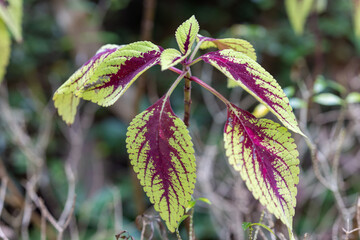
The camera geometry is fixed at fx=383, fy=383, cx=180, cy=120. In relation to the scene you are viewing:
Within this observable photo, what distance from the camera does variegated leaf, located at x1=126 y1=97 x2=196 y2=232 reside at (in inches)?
12.1

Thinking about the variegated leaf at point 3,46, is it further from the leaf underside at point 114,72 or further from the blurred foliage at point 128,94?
the blurred foliage at point 128,94

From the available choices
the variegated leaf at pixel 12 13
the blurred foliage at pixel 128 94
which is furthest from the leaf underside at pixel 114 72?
the blurred foliage at pixel 128 94

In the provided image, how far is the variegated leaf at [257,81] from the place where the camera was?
29 centimetres

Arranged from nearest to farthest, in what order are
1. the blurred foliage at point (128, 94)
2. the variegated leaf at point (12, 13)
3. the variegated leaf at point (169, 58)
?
the variegated leaf at point (169, 58) → the variegated leaf at point (12, 13) → the blurred foliage at point (128, 94)

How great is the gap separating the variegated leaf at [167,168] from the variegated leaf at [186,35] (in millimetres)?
73

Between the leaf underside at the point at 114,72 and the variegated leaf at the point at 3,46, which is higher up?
the variegated leaf at the point at 3,46

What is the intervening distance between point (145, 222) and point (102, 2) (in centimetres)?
189

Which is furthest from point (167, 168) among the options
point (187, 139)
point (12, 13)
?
point (12, 13)

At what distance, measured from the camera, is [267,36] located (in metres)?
1.85

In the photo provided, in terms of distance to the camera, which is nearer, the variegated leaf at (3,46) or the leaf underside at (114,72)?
the leaf underside at (114,72)

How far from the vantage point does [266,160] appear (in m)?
0.31

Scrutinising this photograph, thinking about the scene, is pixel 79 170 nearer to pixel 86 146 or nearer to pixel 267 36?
pixel 86 146

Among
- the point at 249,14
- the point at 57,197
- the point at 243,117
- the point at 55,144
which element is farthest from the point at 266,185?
the point at 249,14

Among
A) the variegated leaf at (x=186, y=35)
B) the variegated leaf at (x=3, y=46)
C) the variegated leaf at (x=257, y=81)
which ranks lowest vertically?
the variegated leaf at (x=257, y=81)
